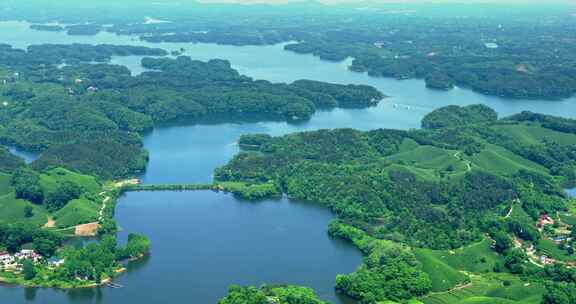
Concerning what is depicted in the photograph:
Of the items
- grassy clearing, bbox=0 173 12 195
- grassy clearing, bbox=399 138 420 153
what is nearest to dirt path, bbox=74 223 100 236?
grassy clearing, bbox=0 173 12 195

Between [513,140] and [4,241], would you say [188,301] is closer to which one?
[4,241]

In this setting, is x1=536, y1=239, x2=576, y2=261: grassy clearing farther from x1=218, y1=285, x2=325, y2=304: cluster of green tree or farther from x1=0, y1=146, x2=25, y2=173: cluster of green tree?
x1=0, y1=146, x2=25, y2=173: cluster of green tree

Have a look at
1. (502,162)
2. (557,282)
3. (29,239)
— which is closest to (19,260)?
(29,239)

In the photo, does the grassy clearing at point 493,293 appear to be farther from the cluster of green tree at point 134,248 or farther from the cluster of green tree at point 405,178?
the cluster of green tree at point 134,248

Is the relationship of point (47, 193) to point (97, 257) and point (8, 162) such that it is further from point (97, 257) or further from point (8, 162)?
point (97, 257)

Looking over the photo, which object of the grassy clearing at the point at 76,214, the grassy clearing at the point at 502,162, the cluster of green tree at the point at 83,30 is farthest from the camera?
the cluster of green tree at the point at 83,30

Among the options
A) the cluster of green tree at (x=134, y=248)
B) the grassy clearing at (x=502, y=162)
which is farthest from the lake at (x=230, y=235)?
the grassy clearing at (x=502, y=162)
